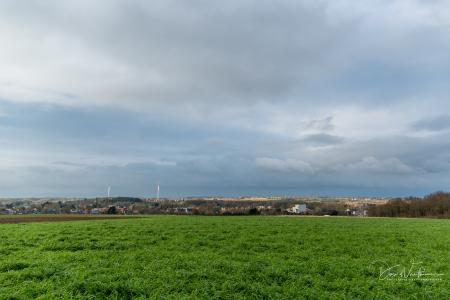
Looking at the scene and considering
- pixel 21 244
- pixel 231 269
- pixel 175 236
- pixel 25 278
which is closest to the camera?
pixel 25 278

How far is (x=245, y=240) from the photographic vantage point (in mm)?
20875

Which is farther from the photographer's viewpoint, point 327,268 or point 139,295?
point 327,268

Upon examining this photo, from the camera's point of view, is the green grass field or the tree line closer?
the green grass field

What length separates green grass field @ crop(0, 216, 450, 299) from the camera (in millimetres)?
11625

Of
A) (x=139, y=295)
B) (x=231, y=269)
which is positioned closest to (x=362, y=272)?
(x=231, y=269)

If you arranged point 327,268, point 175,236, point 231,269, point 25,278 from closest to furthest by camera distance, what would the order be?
point 25,278 < point 231,269 < point 327,268 < point 175,236

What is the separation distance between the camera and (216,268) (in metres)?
14.0

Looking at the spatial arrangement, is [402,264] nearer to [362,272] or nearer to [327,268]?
[362,272]

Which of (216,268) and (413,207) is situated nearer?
(216,268)

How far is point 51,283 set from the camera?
1159 centimetres

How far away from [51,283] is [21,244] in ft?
29.2

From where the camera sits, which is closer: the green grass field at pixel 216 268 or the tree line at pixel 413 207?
the green grass field at pixel 216 268

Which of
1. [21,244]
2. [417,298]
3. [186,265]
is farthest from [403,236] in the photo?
[21,244]

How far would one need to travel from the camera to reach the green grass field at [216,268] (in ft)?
38.1
